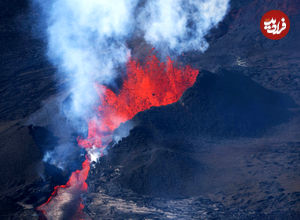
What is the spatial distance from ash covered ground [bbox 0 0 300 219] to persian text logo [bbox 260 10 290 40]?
1.38 ft

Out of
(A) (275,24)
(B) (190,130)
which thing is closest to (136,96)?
(B) (190,130)

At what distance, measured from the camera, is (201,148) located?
46.1 ft

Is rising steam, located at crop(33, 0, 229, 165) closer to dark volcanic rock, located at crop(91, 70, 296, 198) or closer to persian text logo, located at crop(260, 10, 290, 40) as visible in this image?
persian text logo, located at crop(260, 10, 290, 40)

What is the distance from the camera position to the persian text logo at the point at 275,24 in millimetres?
20855

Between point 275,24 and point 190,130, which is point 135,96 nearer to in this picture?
point 190,130

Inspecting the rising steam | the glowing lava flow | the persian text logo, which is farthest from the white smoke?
the persian text logo

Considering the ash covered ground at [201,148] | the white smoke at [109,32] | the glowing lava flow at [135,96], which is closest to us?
the ash covered ground at [201,148]

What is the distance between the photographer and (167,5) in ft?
75.0

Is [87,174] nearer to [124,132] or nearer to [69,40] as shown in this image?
[124,132]

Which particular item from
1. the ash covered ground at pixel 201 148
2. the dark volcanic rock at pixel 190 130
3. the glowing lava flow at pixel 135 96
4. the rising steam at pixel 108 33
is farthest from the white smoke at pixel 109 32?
the dark volcanic rock at pixel 190 130

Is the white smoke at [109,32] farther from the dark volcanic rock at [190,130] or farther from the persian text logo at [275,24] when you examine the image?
the dark volcanic rock at [190,130]

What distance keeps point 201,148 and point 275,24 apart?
1461cm

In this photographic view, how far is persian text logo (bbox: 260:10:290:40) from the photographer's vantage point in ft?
68.4

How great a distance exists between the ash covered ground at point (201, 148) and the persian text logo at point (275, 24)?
42 cm
